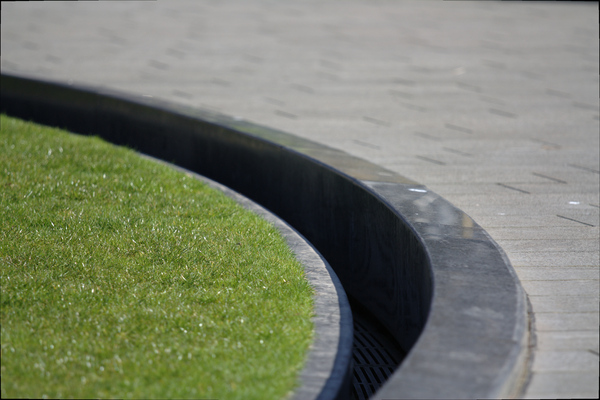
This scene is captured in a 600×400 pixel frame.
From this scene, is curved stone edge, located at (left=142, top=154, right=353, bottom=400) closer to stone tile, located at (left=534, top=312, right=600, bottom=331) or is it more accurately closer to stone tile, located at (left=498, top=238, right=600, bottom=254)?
stone tile, located at (left=534, top=312, right=600, bottom=331)

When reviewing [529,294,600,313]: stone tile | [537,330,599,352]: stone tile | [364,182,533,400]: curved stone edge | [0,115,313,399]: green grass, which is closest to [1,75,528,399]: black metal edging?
[364,182,533,400]: curved stone edge

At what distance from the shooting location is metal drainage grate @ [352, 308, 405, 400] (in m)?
3.74

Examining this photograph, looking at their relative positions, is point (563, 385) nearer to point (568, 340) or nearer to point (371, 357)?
point (568, 340)

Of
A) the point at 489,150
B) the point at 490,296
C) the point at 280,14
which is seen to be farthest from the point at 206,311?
the point at 280,14

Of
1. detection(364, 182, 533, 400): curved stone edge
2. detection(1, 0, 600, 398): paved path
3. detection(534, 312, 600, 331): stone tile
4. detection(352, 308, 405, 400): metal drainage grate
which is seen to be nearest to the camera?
detection(364, 182, 533, 400): curved stone edge

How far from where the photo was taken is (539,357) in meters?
2.88

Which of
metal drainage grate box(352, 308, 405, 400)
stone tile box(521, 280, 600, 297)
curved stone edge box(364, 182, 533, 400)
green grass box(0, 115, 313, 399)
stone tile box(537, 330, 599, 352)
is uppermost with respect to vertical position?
curved stone edge box(364, 182, 533, 400)

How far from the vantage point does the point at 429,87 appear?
858cm

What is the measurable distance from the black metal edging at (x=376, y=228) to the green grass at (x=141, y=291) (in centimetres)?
59

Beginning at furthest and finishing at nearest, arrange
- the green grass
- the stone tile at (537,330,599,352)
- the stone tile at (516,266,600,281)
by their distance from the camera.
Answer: the stone tile at (516,266,600,281) < the stone tile at (537,330,599,352) < the green grass

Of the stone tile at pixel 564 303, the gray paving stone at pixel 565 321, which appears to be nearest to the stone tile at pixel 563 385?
the gray paving stone at pixel 565 321

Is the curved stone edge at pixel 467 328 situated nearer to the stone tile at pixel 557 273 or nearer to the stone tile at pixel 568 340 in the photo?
the stone tile at pixel 568 340

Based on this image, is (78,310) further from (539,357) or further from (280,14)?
(280,14)

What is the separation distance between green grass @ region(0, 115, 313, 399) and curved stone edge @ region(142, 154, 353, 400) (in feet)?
0.18
